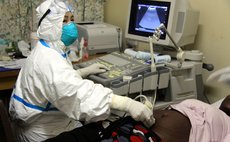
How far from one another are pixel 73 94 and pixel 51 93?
0.12 meters

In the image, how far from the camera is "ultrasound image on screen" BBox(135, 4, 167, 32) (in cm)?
227

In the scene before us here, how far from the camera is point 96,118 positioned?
1.47m

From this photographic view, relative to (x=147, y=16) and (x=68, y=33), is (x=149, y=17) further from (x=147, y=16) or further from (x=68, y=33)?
(x=68, y=33)

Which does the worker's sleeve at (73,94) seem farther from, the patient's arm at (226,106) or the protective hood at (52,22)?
the patient's arm at (226,106)

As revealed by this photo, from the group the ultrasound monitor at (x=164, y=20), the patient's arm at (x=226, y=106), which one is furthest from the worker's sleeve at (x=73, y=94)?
the ultrasound monitor at (x=164, y=20)

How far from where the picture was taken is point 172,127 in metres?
1.66

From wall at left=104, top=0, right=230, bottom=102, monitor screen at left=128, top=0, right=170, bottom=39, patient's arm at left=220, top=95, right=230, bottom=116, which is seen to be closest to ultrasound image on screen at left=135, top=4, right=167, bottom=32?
monitor screen at left=128, top=0, right=170, bottom=39

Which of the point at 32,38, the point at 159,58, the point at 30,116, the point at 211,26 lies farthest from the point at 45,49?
the point at 211,26

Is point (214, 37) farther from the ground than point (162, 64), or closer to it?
farther from the ground

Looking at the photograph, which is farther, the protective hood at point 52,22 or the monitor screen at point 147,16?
the monitor screen at point 147,16

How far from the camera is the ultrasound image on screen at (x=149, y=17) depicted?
2.27 meters

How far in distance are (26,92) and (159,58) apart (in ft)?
3.23

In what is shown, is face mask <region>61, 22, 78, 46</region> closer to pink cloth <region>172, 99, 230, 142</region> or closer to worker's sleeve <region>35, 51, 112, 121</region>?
worker's sleeve <region>35, 51, 112, 121</region>

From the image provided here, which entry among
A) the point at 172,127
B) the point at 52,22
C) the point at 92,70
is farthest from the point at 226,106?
the point at 52,22
